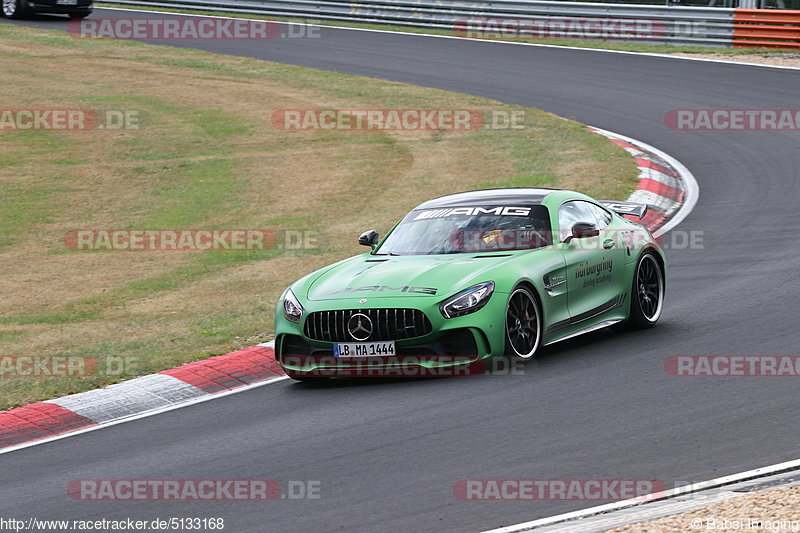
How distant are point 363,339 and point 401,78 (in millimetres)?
18420

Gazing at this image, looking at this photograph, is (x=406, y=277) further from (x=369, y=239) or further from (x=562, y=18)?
(x=562, y=18)

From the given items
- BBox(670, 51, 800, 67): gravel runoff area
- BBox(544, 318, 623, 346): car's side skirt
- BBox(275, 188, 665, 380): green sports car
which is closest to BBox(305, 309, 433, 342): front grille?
BBox(275, 188, 665, 380): green sports car

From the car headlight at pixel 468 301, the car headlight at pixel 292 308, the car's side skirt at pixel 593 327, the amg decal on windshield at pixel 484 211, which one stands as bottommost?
the car's side skirt at pixel 593 327

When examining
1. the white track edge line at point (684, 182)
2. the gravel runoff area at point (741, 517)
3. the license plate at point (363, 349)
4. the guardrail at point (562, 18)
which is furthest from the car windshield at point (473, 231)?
the guardrail at point (562, 18)

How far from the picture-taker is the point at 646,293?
36.8ft

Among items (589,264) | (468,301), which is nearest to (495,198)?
(589,264)

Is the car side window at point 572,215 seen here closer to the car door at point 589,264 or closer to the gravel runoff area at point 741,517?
the car door at point 589,264

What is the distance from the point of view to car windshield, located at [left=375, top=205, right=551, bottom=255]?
10.3 meters

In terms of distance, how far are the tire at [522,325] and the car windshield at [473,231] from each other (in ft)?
2.18

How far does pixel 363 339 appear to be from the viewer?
935 centimetres

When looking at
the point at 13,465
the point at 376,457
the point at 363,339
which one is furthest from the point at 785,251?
the point at 13,465

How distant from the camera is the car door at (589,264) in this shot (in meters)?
10.3

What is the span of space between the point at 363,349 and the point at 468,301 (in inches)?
35.0

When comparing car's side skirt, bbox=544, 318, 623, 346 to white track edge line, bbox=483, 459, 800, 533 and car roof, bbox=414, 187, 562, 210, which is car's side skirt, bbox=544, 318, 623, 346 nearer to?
car roof, bbox=414, 187, 562, 210
